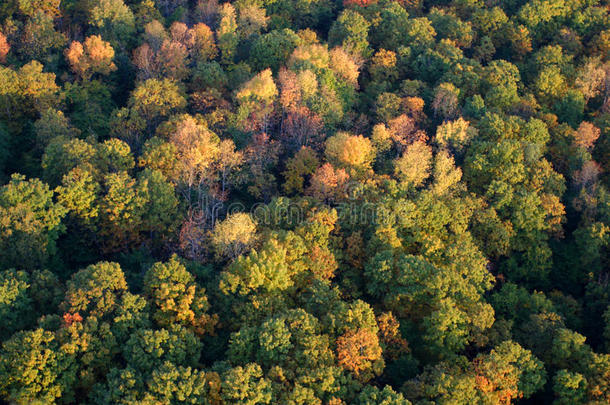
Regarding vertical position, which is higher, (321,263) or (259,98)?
(259,98)

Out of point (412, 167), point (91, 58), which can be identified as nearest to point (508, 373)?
point (412, 167)

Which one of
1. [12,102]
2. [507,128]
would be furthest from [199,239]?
[507,128]

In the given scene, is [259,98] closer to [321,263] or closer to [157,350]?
[321,263]

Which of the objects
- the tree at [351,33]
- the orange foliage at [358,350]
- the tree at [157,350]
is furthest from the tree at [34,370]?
the tree at [351,33]

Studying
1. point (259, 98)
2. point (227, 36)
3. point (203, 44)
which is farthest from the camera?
point (227, 36)

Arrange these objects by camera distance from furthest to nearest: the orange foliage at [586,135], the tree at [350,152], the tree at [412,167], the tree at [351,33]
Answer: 1. the tree at [351,33]
2. the orange foliage at [586,135]
3. the tree at [350,152]
4. the tree at [412,167]

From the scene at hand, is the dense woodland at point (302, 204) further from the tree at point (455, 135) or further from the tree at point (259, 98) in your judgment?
the tree at point (455, 135)
